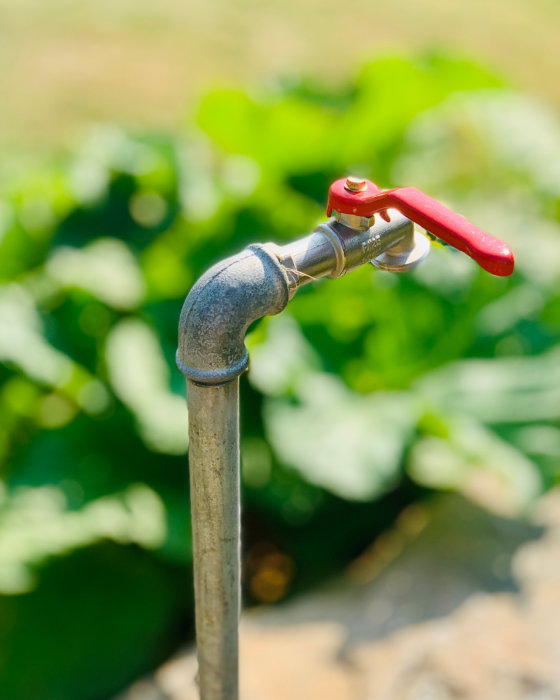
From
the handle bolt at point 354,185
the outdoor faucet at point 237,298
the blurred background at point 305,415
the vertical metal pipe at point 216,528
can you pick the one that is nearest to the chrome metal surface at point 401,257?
the outdoor faucet at point 237,298

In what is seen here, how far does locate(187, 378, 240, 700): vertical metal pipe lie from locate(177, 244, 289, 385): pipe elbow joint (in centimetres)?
3

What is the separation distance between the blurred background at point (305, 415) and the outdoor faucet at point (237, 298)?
0.79m

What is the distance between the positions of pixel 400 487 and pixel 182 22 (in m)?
4.78

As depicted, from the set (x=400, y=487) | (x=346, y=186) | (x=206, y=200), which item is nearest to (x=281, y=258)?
(x=346, y=186)

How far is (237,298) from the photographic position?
934 millimetres

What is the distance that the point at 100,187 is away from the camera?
2691 mm

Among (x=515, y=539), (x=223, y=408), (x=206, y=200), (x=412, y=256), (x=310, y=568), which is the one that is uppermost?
(x=412, y=256)

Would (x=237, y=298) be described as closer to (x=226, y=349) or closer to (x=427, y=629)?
(x=226, y=349)

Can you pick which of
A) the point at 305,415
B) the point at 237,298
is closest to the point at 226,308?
the point at 237,298

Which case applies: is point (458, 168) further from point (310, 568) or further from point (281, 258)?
point (281, 258)

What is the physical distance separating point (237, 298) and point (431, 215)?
0.25 metres

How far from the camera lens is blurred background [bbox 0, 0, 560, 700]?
1900mm

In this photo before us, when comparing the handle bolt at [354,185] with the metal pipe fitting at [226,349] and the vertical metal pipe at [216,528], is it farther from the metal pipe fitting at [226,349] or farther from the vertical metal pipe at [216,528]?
the vertical metal pipe at [216,528]

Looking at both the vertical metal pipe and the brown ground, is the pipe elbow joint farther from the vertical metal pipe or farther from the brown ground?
the brown ground
